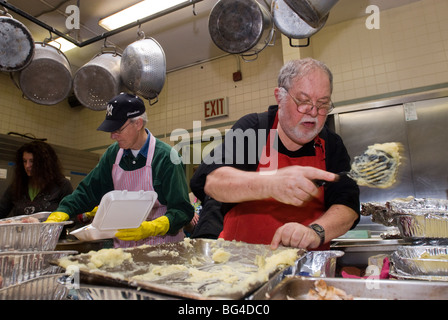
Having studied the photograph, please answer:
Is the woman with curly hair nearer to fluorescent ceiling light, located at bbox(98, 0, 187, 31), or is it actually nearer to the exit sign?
fluorescent ceiling light, located at bbox(98, 0, 187, 31)

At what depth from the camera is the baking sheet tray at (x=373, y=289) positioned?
0.75 metres

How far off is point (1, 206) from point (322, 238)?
3.29 meters

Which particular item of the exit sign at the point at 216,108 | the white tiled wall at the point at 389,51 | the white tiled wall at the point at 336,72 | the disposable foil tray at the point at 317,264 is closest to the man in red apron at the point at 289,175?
the disposable foil tray at the point at 317,264

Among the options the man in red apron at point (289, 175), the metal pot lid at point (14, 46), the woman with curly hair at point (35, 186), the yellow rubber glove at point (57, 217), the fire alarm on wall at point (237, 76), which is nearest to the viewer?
the man in red apron at point (289, 175)

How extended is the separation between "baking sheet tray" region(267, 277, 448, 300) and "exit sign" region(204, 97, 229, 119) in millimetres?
3810

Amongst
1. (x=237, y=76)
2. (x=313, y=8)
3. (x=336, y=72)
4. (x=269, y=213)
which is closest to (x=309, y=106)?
(x=269, y=213)

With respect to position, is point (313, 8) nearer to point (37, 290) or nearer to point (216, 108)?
point (37, 290)

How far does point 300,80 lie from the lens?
58.3 inches

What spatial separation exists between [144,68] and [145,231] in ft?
5.20

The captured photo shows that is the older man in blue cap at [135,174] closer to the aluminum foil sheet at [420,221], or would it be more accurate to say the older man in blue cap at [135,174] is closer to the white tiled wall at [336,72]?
the aluminum foil sheet at [420,221]

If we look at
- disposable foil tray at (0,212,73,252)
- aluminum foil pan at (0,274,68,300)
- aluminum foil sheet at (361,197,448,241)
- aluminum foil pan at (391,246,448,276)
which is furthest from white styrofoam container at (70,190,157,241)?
aluminum foil sheet at (361,197,448,241)

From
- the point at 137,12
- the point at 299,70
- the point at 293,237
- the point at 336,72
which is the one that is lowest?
the point at 293,237

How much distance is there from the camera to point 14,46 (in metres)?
2.54

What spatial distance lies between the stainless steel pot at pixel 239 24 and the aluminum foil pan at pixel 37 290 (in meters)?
2.08
